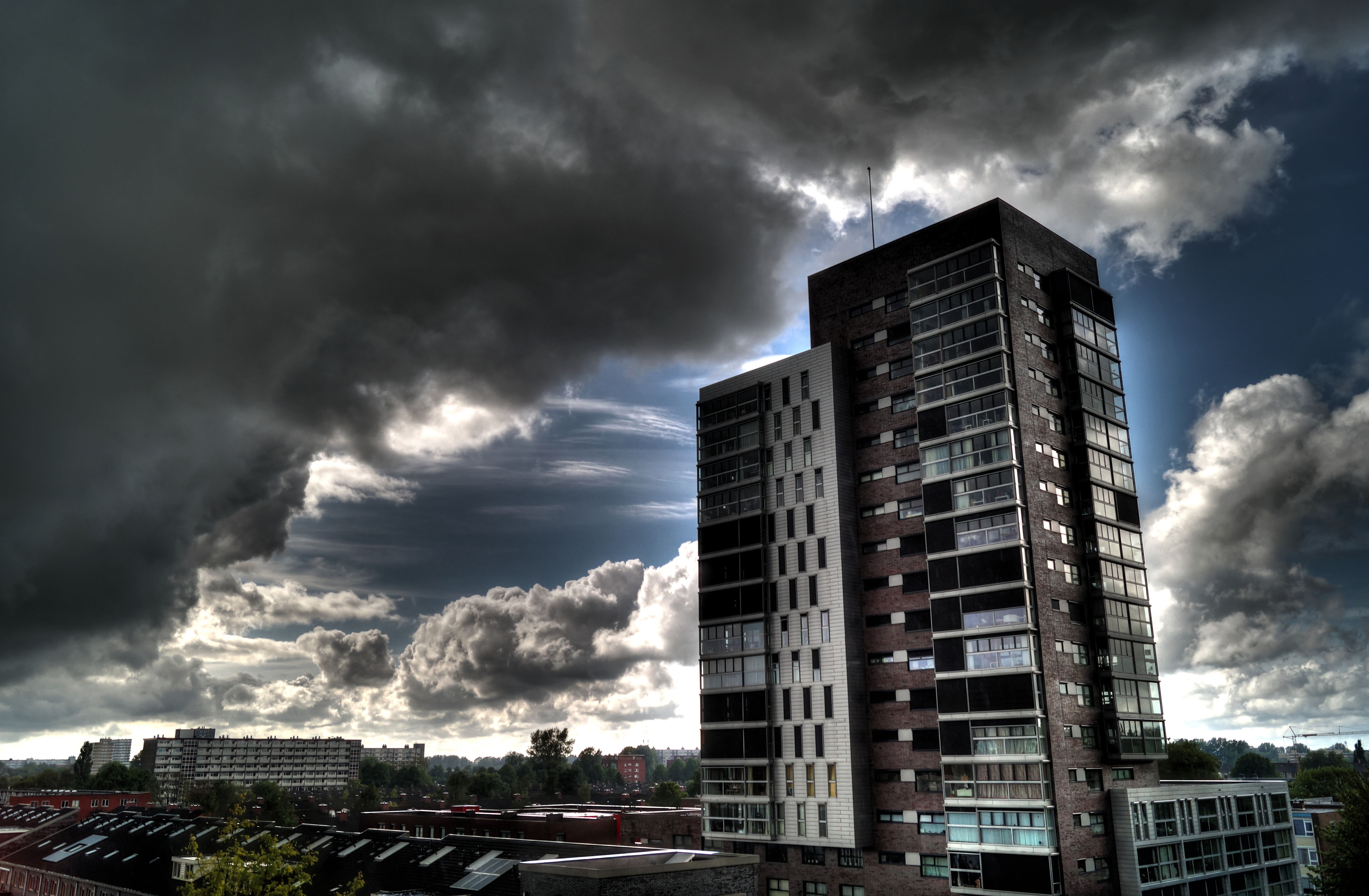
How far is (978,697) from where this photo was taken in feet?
197

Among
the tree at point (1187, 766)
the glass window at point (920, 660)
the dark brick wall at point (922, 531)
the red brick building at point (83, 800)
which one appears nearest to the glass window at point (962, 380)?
the dark brick wall at point (922, 531)

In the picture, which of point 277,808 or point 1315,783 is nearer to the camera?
point 1315,783

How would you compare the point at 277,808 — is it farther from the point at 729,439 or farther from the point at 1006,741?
the point at 1006,741

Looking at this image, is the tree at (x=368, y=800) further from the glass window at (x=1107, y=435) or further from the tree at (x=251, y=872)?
the glass window at (x=1107, y=435)

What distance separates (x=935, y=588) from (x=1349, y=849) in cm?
2672

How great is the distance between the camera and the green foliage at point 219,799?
161 meters

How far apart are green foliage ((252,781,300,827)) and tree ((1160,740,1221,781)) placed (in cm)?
11638

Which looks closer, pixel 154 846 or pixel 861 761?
pixel 861 761

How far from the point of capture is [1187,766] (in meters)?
112

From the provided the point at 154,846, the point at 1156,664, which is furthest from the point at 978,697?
the point at 154,846

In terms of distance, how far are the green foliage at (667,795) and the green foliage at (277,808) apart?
6249 cm

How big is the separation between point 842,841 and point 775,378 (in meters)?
38.0

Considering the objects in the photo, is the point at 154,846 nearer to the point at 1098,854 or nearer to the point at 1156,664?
the point at 1098,854

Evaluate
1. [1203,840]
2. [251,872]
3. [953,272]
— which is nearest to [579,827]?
[251,872]
